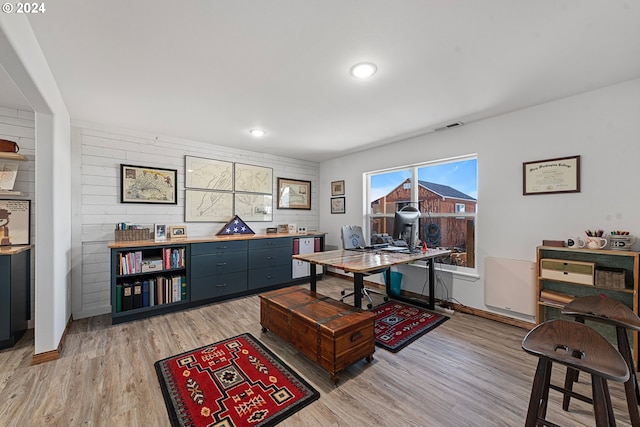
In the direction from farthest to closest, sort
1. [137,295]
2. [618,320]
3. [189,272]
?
[189,272] → [137,295] → [618,320]

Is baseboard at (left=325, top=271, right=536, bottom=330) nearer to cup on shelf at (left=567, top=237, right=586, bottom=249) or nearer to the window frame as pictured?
the window frame

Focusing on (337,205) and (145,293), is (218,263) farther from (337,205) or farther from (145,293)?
(337,205)

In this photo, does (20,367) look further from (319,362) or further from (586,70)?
(586,70)

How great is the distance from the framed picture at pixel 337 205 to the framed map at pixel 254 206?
1309 millimetres

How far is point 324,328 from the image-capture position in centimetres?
203

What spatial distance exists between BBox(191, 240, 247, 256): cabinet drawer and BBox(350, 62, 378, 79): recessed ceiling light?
112 inches

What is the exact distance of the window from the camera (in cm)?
353

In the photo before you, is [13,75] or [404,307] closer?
[13,75]

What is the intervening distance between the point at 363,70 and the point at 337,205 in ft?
11.1

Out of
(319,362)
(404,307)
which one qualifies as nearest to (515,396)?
(319,362)

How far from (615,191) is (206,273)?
469cm

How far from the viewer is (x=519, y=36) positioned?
1736 mm

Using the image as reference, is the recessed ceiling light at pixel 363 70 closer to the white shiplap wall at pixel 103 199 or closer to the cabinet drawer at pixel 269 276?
the white shiplap wall at pixel 103 199

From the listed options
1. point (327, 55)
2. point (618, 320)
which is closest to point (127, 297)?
point (327, 55)
